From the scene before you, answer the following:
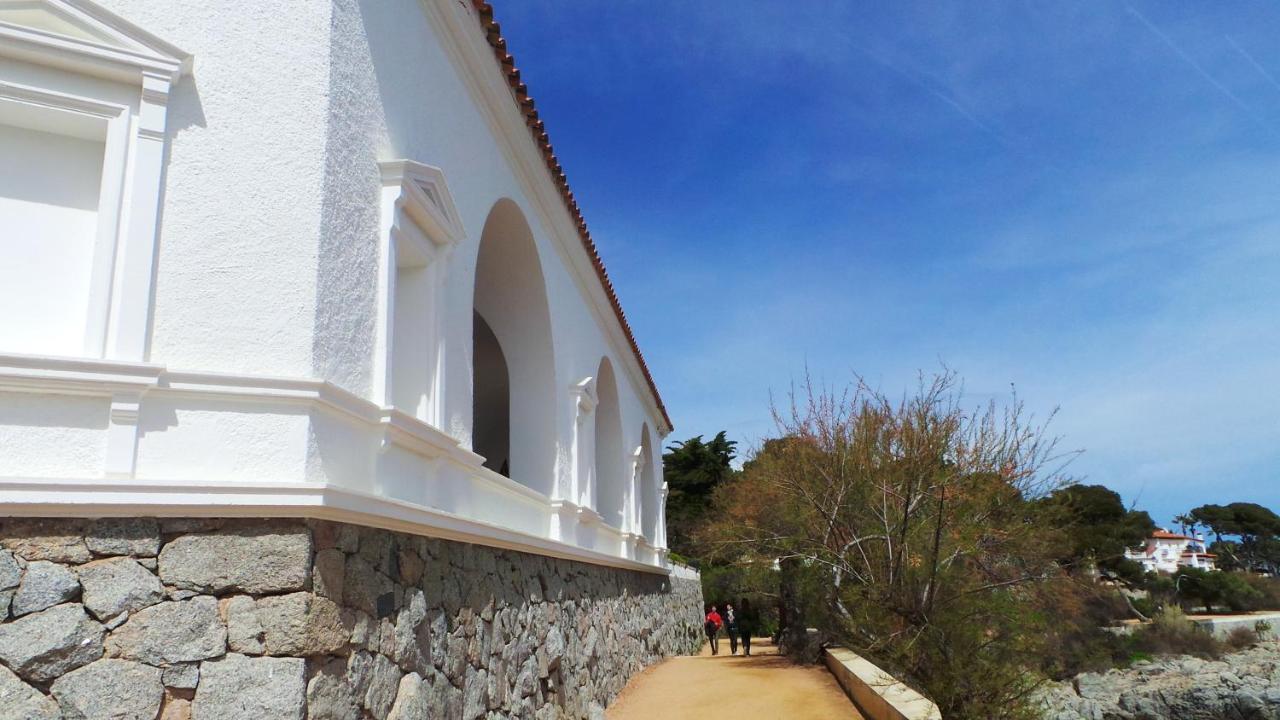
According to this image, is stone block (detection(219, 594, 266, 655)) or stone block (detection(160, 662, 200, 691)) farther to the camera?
stone block (detection(219, 594, 266, 655))

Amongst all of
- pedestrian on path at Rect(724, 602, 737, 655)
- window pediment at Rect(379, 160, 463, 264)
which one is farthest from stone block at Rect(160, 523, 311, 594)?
pedestrian on path at Rect(724, 602, 737, 655)

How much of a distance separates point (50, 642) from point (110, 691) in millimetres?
341

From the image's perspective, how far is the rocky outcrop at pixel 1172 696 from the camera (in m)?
25.8

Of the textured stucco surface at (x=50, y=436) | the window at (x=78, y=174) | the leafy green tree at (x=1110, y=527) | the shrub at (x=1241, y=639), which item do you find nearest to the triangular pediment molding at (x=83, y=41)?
the window at (x=78, y=174)

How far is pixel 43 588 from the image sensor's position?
13.5ft

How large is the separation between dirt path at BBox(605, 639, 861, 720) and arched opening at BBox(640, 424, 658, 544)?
19.4ft

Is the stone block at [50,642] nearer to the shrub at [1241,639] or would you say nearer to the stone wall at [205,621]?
the stone wall at [205,621]

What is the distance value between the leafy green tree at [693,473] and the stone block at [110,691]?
39.7 meters

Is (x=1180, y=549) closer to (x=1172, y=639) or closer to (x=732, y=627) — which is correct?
(x=1172, y=639)

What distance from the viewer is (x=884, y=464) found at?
11828 mm

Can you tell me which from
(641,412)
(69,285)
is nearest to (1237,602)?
(641,412)

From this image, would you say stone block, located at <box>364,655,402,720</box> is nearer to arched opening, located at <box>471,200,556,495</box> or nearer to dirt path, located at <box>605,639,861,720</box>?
arched opening, located at <box>471,200,556,495</box>

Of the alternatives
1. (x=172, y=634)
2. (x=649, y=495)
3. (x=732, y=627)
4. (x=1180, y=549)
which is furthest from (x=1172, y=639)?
(x=1180, y=549)

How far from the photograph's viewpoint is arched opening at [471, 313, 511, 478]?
14.1m
